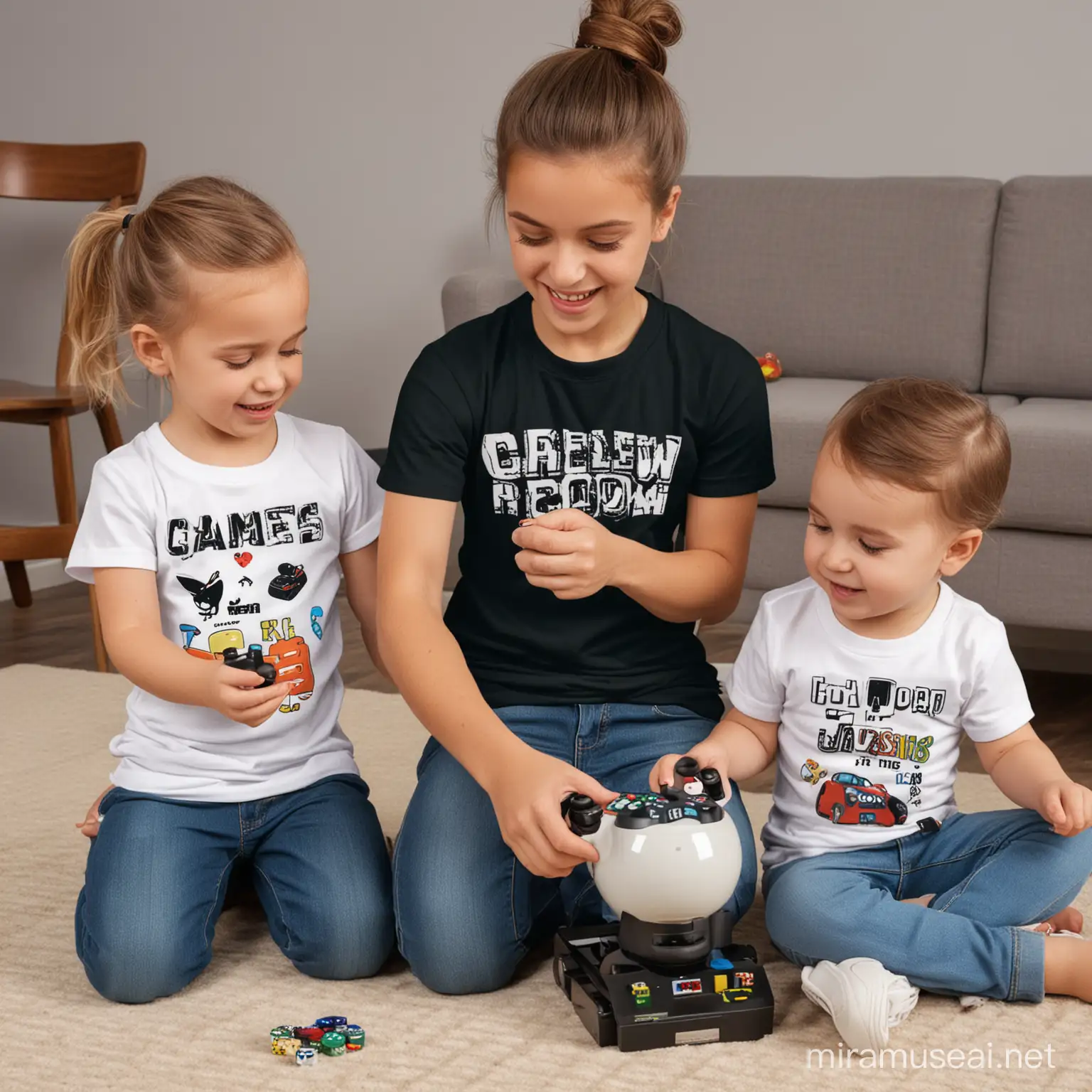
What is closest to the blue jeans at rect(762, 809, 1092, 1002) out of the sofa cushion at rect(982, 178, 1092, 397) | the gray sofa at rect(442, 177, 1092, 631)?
the gray sofa at rect(442, 177, 1092, 631)

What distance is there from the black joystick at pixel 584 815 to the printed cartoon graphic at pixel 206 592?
14.4 inches

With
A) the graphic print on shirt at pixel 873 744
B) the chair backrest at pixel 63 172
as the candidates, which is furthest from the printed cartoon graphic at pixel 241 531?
the chair backrest at pixel 63 172

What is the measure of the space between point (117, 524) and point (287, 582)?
143mm

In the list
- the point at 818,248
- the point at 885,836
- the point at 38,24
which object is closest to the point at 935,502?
the point at 885,836

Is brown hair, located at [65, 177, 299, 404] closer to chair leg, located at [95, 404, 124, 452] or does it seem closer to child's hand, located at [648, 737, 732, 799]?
child's hand, located at [648, 737, 732, 799]

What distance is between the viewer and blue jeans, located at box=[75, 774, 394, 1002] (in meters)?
1.09

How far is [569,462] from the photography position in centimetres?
120

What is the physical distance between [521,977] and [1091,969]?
1.42 ft

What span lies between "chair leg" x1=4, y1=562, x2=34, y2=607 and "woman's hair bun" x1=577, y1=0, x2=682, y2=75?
1913 millimetres

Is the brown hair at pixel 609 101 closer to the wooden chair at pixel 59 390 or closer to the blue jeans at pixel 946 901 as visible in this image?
the blue jeans at pixel 946 901

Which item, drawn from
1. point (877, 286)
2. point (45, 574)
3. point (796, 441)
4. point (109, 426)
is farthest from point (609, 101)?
point (45, 574)

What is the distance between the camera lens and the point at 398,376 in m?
3.12

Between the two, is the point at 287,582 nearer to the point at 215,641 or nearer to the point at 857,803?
the point at 215,641

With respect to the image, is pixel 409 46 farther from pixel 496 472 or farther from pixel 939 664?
pixel 939 664
